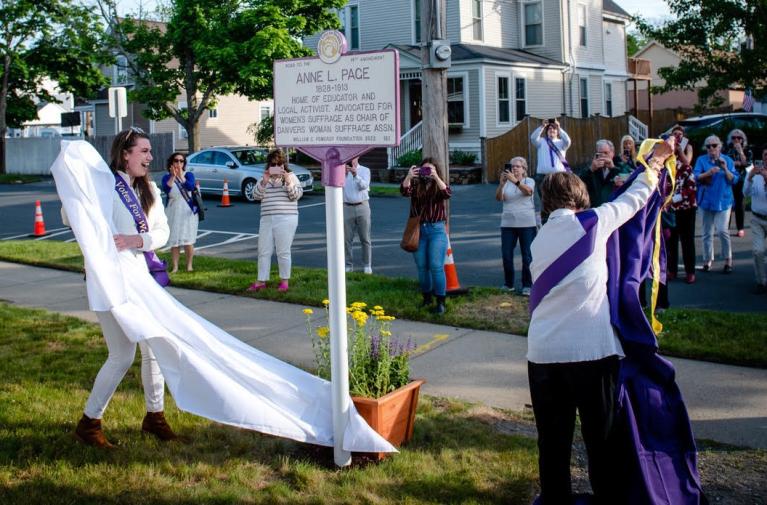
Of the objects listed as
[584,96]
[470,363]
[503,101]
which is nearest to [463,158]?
[503,101]

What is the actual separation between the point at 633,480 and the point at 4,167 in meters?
42.2

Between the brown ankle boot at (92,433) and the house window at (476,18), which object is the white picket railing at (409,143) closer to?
the house window at (476,18)

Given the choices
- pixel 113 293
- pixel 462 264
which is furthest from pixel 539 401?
pixel 462 264

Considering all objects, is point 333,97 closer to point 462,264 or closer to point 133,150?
point 133,150

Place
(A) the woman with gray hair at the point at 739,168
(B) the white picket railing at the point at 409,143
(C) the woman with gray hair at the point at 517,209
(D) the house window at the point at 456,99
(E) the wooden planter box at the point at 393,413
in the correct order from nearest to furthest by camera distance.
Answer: (E) the wooden planter box at the point at 393,413, (C) the woman with gray hair at the point at 517,209, (A) the woman with gray hair at the point at 739,168, (B) the white picket railing at the point at 409,143, (D) the house window at the point at 456,99

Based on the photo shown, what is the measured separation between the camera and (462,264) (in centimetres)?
1338

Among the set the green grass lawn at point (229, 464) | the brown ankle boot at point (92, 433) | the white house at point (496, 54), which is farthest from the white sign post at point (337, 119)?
the white house at point (496, 54)

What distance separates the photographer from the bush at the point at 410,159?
28.5 m

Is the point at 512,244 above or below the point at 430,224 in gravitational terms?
below

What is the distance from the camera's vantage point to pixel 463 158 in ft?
95.3

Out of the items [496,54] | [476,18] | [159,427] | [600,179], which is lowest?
[159,427]

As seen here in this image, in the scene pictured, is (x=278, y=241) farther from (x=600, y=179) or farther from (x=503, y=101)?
(x=503, y=101)

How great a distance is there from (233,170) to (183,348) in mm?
19855

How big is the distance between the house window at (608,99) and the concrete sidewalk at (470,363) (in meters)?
32.2
